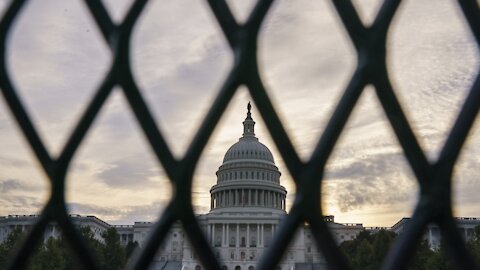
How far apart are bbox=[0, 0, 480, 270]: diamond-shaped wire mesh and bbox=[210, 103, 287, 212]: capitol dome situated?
4086 inches

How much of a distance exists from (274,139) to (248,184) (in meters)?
105

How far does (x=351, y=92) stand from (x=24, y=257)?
115cm

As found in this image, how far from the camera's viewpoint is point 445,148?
1.95 m

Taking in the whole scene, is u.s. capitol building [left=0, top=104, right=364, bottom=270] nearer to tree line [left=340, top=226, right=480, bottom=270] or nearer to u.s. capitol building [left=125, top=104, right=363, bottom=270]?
u.s. capitol building [left=125, top=104, right=363, bottom=270]

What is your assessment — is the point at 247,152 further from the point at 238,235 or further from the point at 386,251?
the point at 386,251

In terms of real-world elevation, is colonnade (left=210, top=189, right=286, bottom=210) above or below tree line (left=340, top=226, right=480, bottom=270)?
above

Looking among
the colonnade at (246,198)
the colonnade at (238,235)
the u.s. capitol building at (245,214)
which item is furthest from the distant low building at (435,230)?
the colonnade at (246,198)

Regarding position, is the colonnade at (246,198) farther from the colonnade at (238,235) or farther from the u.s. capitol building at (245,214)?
the colonnade at (238,235)

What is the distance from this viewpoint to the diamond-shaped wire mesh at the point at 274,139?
187cm

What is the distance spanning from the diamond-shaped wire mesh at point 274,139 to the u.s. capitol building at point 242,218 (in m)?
96.3

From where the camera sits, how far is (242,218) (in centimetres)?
10312

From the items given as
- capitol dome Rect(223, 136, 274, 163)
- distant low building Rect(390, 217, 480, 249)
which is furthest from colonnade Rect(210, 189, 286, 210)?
distant low building Rect(390, 217, 480, 249)

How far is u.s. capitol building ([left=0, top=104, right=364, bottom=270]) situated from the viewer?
101062 mm

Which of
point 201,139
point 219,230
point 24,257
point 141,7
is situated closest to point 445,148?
point 201,139
